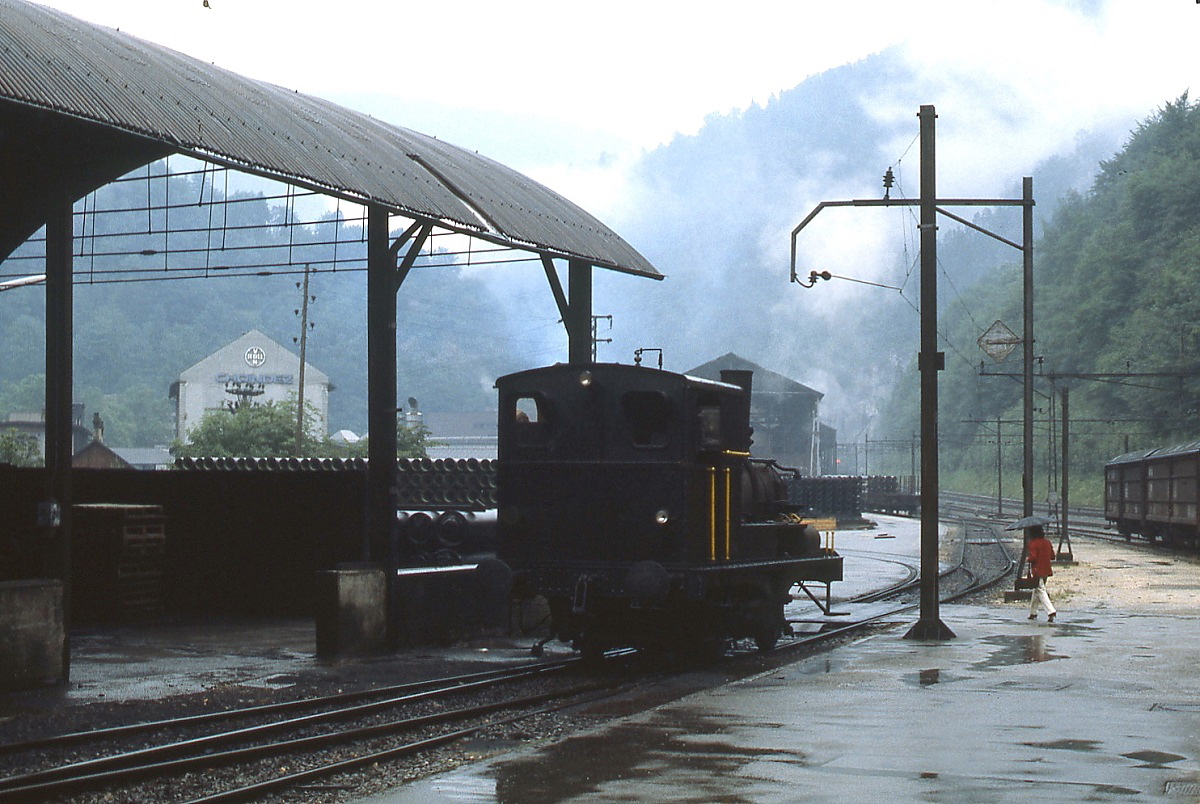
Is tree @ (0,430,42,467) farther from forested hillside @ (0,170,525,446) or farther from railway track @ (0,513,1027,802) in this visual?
railway track @ (0,513,1027,802)

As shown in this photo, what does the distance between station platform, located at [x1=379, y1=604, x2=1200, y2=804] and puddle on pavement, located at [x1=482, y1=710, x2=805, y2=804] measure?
0.05 ft

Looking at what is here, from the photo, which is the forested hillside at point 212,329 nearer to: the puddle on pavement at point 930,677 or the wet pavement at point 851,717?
A: the wet pavement at point 851,717

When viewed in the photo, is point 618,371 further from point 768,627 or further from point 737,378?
point 768,627

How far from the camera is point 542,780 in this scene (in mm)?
8602

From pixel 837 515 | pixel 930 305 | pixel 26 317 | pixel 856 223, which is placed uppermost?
pixel 856 223

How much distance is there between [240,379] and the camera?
324 feet

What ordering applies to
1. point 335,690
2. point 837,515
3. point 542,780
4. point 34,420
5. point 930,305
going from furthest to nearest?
point 34,420 < point 837,515 < point 930,305 < point 335,690 < point 542,780

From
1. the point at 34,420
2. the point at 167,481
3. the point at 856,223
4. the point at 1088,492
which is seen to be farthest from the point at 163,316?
the point at 167,481

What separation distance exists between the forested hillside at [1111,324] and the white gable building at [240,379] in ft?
144

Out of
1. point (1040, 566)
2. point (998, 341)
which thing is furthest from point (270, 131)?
point (998, 341)

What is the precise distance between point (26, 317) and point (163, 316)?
17319 millimetres

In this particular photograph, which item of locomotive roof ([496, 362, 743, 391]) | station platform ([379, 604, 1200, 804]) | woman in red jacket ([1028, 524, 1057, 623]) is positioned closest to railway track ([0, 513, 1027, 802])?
station platform ([379, 604, 1200, 804])

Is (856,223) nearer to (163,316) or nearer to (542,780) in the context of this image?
(163,316)

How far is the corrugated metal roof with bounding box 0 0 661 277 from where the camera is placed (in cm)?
1252
